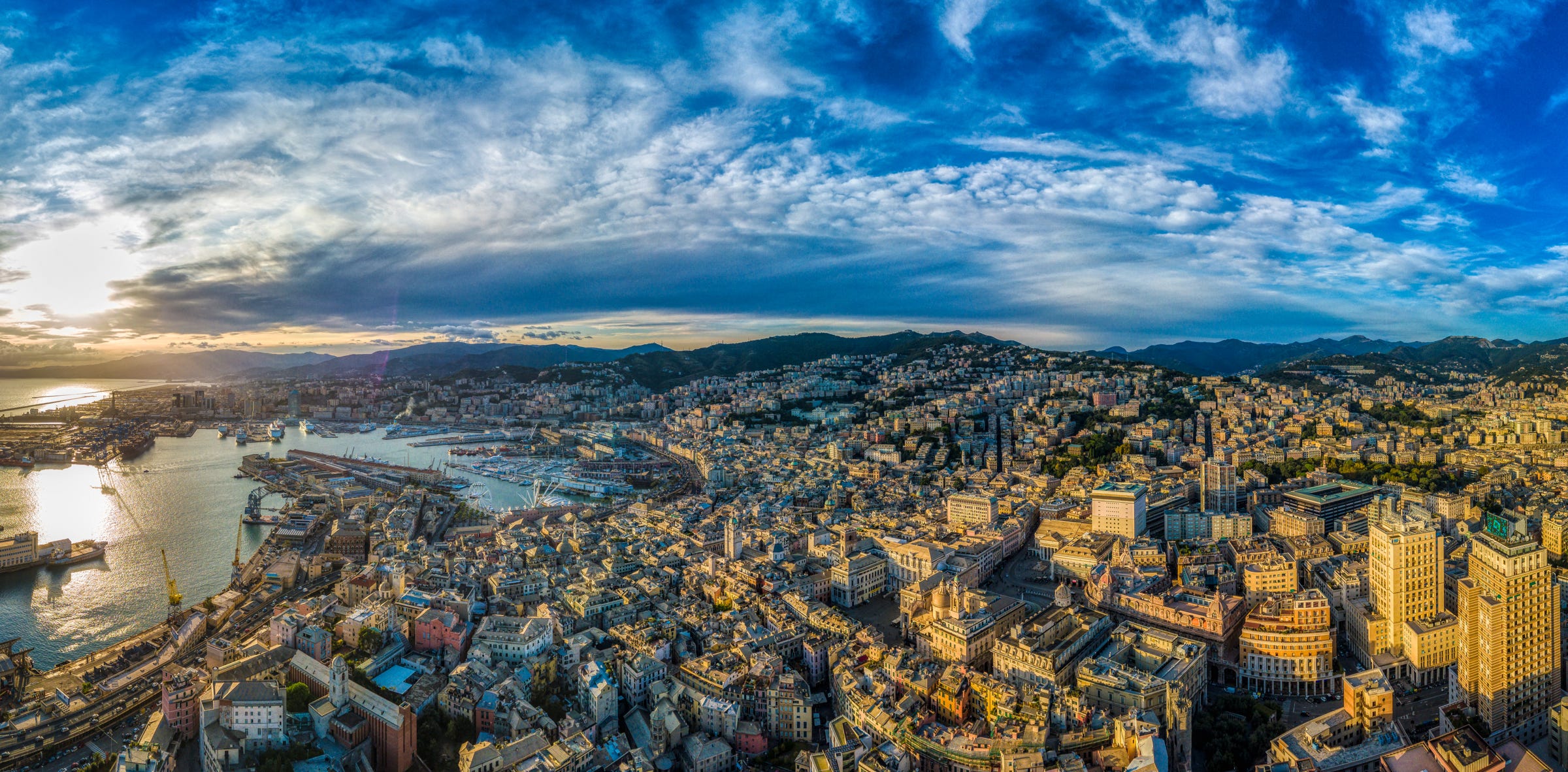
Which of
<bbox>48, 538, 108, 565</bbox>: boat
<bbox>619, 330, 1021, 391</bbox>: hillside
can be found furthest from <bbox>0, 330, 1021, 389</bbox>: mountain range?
<bbox>48, 538, 108, 565</bbox>: boat

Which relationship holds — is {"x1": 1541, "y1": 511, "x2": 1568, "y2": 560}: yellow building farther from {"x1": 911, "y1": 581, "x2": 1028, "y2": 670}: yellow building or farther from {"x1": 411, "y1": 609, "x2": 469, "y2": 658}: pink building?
{"x1": 411, "y1": 609, "x2": 469, "y2": 658}: pink building

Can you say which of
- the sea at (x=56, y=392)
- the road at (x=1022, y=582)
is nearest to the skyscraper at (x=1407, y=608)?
the road at (x=1022, y=582)

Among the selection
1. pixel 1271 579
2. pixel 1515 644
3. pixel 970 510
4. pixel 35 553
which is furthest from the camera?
pixel 970 510

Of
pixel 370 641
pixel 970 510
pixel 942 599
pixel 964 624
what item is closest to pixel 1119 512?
pixel 970 510

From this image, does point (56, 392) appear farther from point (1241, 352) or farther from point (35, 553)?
point (1241, 352)

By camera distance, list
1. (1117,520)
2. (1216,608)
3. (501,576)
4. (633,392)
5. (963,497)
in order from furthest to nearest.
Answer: (633,392) → (963,497) → (1117,520) → (501,576) → (1216,608)

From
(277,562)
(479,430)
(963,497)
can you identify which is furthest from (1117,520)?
(479,430)

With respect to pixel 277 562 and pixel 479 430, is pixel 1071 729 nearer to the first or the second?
pixel 277 562
